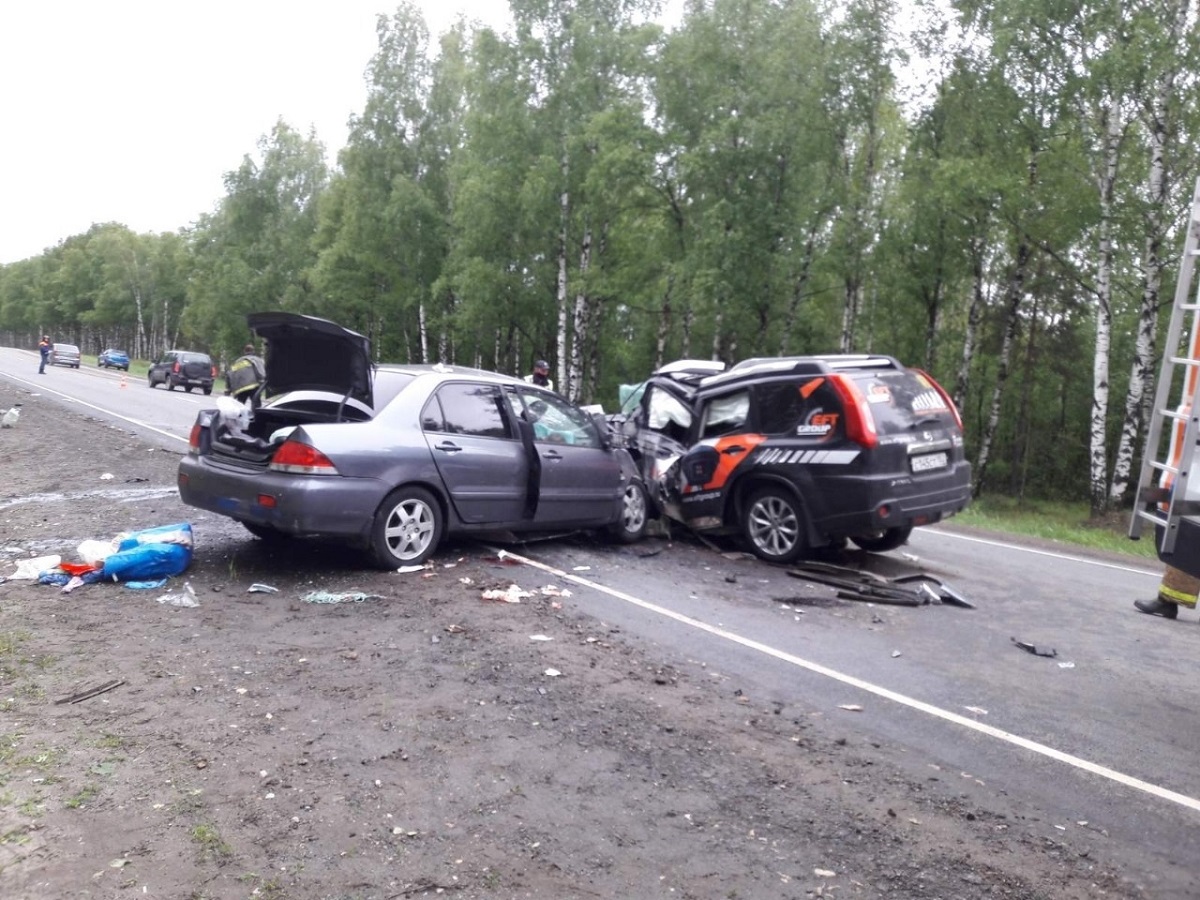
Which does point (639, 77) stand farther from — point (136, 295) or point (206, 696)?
point (136, 295)

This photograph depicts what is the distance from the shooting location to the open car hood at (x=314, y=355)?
307 inches

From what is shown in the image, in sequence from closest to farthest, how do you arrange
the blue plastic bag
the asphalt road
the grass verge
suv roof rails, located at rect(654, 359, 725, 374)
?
the asphalt road < the blue plastic bag < suv roof rails, located at rect(654, 359, 725, 374) < the grass verge

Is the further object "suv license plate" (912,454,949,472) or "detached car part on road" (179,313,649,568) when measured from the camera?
"suv license plate" (912,454,949,472)

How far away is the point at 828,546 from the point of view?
10.1 meters

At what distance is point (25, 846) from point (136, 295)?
94116 mm

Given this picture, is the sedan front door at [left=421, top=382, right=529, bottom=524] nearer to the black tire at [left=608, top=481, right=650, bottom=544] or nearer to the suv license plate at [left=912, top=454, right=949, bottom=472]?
the black tire at [left=608, top=481, right=650, bottom=544]

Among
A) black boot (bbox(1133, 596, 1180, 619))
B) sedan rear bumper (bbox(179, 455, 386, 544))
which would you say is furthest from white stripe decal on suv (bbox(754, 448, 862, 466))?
sedan rear bumper (bbox(179, 455, 386, 544))

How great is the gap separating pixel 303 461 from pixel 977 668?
4.80m

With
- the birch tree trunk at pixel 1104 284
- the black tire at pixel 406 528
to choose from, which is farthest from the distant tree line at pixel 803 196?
the black tire at pixel 406 528

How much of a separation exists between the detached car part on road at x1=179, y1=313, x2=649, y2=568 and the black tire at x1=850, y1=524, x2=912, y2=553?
2.91 metres

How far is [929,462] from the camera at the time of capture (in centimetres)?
902

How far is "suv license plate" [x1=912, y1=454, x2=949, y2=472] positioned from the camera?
8891mm

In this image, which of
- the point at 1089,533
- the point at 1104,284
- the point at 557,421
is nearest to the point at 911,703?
the point at 557,421

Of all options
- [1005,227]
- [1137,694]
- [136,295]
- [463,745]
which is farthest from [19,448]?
[136,295]
